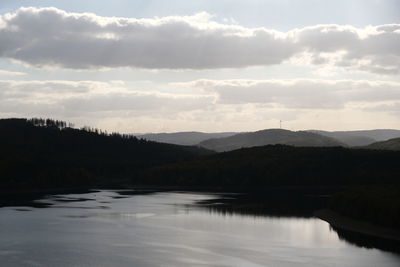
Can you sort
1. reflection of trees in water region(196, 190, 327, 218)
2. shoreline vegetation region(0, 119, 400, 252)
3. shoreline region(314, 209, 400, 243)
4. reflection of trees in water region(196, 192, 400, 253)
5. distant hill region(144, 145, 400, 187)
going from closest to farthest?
1. shoreline region(314, 209, 400, 243)
2. reflection of trees in water region(196, 192, 400, 253)
3. reflection of trees in water region(196, 190, 327, 218)
4. shoreline vegetation region(0, 119, 400, 252)
5. distant hill region(144, 145, 400, 187)

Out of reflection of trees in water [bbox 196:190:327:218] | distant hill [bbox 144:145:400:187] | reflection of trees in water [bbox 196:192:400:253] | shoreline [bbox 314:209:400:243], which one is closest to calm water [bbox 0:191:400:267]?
shoreline [bbox 314:209:400:243]

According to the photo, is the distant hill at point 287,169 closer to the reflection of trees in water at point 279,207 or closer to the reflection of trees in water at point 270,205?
the reflection of trees in water at point 279,207

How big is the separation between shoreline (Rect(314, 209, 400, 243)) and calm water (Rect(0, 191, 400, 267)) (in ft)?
6.33

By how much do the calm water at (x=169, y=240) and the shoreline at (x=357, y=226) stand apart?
6.33 feet

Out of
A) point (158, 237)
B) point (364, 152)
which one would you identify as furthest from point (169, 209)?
point (364, 152)

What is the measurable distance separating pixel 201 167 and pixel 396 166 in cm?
5557

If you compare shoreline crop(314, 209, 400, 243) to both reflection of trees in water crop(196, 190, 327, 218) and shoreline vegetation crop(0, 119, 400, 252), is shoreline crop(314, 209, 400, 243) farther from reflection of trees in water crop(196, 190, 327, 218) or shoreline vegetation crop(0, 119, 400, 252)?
shoreline vegetation crop(0, 119, 400, 252)

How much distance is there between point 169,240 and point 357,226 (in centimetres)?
2291

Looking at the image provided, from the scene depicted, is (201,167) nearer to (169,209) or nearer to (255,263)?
(169,209)

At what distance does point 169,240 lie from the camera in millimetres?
64875

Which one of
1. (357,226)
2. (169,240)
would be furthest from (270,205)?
(169,240)

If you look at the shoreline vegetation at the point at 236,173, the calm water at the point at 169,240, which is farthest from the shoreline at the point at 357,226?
the shoreline vegetation at the point at 236,173

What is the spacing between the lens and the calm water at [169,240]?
52.8 m

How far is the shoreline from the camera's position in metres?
63.9
